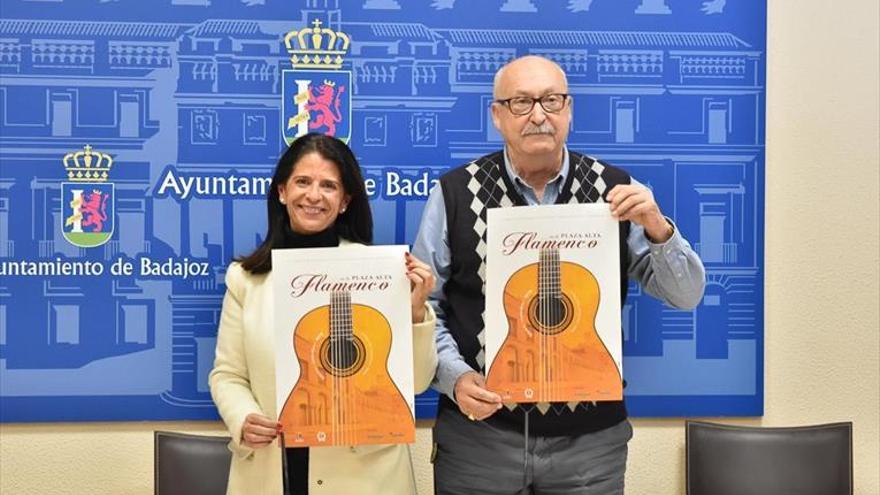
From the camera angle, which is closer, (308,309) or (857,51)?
(308,309)

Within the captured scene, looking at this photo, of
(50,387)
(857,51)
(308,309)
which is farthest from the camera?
(857,51)

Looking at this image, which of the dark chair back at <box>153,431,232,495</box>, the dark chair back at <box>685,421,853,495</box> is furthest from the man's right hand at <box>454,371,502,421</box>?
the dark chair back at <box>685,421,853,495</box>

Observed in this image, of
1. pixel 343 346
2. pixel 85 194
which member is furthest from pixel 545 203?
pixel 85 194

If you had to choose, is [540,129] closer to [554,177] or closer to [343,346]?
[554,177]

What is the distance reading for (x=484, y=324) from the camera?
2.17 meters

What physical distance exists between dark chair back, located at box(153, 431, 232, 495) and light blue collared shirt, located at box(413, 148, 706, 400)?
3.13 ft

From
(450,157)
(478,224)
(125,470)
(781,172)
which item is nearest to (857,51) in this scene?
(781,172)

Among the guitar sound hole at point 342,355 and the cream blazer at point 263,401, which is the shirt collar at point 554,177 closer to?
the cream blazer at point 263,401

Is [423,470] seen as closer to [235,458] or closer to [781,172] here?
[235,458]

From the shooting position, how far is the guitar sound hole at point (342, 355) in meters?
2.02

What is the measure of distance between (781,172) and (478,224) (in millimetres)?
1380

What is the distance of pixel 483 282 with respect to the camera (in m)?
2.18

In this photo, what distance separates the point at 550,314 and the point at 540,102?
525 mm

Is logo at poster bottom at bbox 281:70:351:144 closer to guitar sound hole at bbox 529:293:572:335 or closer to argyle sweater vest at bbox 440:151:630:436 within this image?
argyle sweater vest at bbox 440:151:630:436
